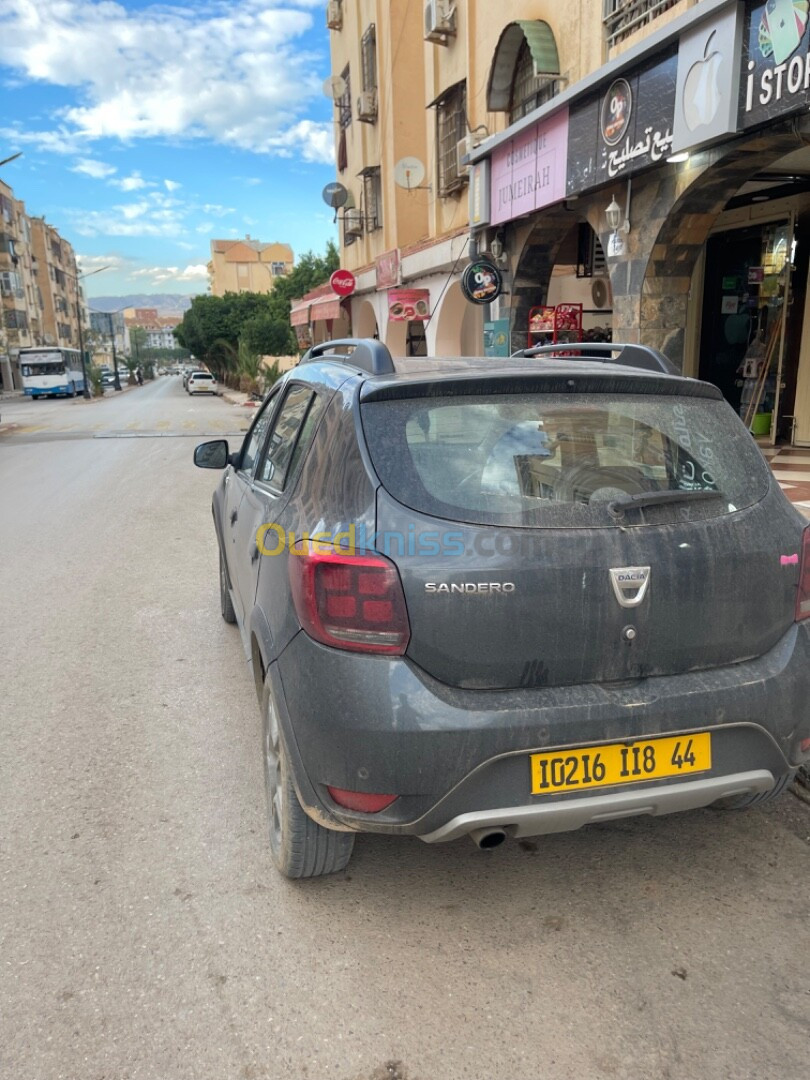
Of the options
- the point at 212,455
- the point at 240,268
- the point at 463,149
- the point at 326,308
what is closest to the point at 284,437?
the point at 212,455

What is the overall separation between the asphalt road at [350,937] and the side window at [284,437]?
49.6 inches

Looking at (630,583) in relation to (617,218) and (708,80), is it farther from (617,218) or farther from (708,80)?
(617,218)

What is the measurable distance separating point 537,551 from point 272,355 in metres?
47.8

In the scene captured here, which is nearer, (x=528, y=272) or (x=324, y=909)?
(x=324, y=909)

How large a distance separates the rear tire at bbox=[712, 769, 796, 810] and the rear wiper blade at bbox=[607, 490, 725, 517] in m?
0.90

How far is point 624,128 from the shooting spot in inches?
332

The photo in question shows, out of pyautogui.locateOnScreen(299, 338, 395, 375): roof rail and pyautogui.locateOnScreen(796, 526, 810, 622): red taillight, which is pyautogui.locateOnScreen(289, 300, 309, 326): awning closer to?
pyautogui.locateOnScreen(299, 338, 395, 375): roof rail

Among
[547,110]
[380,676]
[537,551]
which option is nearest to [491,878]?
[380,676]

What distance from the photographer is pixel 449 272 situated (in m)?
15.3

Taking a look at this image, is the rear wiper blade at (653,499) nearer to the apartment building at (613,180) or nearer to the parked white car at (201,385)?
the apartment building at (613,180)

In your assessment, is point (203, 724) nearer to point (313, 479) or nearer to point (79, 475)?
point (313, 479)

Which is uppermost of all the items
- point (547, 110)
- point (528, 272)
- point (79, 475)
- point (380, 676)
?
point (547, 110)

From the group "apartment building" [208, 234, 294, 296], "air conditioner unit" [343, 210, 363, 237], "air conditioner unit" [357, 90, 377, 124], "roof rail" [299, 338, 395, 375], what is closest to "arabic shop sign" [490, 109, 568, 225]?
"roof rail" [299, 338, 395, 375]

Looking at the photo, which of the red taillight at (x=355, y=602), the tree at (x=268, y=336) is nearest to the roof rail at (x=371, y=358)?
the red taillight at (x=355, y=602)
